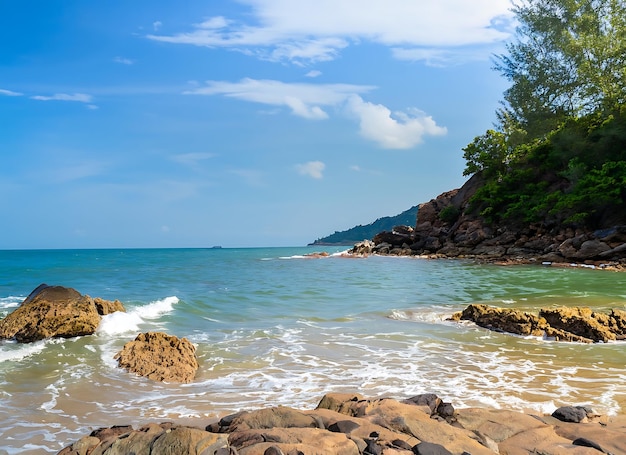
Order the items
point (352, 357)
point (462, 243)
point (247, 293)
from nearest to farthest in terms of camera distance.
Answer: point (352, 357)
point (247, 293)
point (462, 243)

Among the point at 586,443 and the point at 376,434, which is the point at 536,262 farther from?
the point at 376,434

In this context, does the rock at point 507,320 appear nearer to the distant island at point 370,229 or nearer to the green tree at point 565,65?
the green tree at point 565,65

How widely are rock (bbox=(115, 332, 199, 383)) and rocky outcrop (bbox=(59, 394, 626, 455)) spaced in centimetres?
277

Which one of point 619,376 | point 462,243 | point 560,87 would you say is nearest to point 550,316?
point 619,376

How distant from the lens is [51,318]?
10.1m

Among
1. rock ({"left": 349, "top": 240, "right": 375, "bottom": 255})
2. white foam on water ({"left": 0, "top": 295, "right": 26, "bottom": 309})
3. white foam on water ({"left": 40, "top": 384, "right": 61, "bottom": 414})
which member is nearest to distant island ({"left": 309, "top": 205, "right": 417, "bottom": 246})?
rock ({"left": 349, "top": 240, "right": 375, "bottom": 255})

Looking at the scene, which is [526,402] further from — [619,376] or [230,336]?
[230,336]

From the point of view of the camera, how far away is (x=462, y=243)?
44.4m

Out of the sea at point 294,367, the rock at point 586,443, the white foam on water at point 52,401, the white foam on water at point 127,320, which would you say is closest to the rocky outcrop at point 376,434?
the rock at point 586,443

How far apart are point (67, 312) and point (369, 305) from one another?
8.51m

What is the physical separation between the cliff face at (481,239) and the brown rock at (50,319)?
29.1m

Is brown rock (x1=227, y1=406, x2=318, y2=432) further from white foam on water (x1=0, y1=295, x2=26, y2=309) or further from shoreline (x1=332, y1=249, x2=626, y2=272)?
shoreline (x1=332, y1=249, x2=626, y2=272)

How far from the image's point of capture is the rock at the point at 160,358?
7.27 meters

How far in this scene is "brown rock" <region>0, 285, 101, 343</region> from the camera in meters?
9.91
